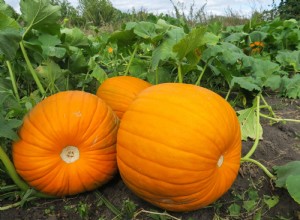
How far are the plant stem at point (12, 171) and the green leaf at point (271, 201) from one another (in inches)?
47.4

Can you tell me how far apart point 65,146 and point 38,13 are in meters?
0.78

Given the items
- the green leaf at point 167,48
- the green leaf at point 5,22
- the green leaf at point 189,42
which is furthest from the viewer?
the green leaf at point 167,48

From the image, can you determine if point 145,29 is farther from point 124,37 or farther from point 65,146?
point 65,146

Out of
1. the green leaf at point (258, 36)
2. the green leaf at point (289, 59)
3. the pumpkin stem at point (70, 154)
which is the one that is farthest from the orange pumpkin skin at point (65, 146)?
the green leaf at point (258, 36)

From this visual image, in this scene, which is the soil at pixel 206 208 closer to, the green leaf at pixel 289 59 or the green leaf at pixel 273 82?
the green leaf at pixel 273 82

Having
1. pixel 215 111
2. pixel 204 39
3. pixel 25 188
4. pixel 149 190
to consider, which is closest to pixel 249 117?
pixel 204 39

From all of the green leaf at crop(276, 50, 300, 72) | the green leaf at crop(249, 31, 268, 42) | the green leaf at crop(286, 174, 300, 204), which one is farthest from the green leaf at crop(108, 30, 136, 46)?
the green leaf at crop(249, 31, 268, 42)

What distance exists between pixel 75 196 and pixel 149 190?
1.70 ft

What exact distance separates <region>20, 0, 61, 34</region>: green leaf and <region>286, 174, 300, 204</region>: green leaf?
147cm

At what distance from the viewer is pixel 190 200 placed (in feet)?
5.78

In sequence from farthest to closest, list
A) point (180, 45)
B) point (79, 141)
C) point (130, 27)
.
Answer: point (130, 27)
point (180, 45)
point (79, 141)

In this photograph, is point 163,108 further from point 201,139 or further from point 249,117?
point 249,117

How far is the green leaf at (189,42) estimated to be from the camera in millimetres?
1983

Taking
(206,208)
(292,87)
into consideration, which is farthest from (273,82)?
(206,208)
